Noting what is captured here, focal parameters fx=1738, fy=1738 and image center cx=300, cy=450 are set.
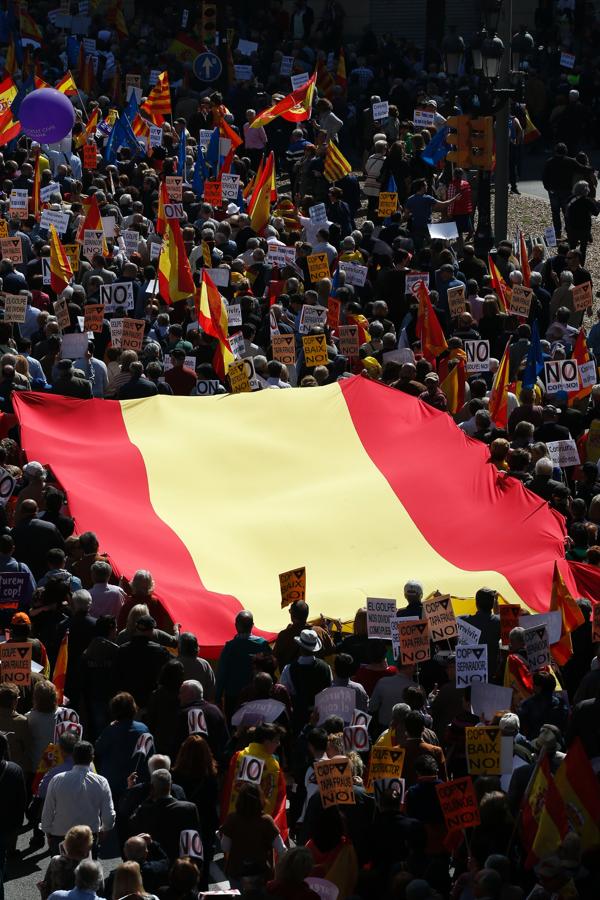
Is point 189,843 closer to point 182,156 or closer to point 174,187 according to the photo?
point 174,187

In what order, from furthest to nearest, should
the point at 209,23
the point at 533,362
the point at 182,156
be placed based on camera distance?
the point at 209,23
the point at 182,156
the point at 533,362

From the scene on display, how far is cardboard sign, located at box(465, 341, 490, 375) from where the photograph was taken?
16.4 metres

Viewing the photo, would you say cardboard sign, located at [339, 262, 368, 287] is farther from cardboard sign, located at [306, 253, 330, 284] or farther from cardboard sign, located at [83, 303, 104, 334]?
cardboard sign, located at [83, 303, 104, 334]

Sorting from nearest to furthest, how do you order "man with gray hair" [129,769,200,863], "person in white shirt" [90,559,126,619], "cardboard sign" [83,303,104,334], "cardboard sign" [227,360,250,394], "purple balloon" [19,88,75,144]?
"man with gray hair" [129,769,200,863], "person in white shirt" [90,559,126,619], "cardboard sign" [227,360,250,394], "cardboard sign" [83,303,104,334], "purple balloon" [19,88,75,144]

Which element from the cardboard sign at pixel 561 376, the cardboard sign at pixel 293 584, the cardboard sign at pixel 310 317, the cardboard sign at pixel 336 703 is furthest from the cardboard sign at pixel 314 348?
the cardboard sign at pixel 336 703

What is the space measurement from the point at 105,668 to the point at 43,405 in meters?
3.63

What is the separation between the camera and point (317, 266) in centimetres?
1897

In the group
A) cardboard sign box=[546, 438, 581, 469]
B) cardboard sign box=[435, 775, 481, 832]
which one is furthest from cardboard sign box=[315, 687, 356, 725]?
cardboard sign box=[546, 438, 581, 469]

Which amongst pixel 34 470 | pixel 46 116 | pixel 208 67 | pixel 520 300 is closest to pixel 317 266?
pixel 520 300

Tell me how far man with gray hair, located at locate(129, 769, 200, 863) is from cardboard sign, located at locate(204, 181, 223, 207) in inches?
522

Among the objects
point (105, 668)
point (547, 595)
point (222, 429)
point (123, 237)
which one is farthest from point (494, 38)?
point (105, 668)

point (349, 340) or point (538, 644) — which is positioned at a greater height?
point (349, 340)

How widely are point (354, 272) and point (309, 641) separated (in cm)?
834

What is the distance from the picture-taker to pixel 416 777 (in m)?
9.84
